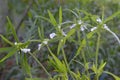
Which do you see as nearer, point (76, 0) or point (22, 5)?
point (76, 0)

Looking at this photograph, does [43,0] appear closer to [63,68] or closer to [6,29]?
[6,29]

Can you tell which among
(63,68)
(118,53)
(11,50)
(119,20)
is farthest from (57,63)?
(119,20)

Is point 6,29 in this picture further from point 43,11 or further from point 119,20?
point 119,20

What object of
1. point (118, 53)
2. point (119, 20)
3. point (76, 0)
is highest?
point (76, 0)

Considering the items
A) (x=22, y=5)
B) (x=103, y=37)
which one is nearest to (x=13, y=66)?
(x=103, y=37)

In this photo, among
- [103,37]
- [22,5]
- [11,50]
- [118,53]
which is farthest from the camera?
[22,5]

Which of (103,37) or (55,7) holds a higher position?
(55,7)

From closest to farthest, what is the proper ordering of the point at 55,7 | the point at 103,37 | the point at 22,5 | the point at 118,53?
the point at 118,53, the point at 103,37, the point at 55,7, the point at 22,5

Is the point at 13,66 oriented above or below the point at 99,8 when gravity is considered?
below

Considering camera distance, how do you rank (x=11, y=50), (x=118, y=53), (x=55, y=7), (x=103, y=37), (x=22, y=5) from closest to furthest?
(x=11, y=50)
(x=118, y=53)
(x=103, y=37)
(x=55, y=7)
(x=22, y=5)
